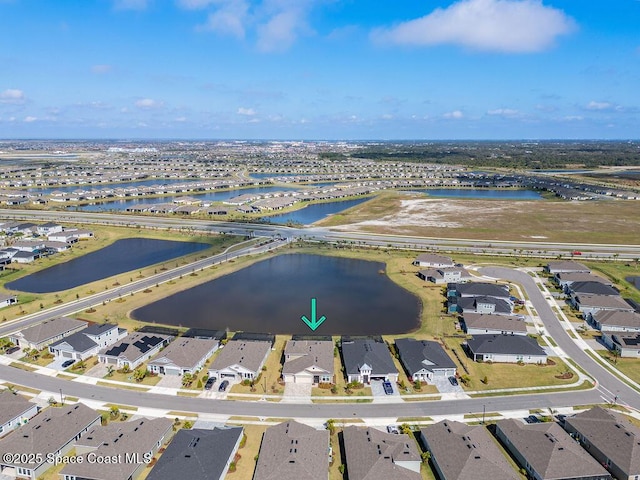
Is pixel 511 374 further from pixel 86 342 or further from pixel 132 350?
pixel 86 342

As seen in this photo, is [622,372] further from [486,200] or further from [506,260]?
[486,200]

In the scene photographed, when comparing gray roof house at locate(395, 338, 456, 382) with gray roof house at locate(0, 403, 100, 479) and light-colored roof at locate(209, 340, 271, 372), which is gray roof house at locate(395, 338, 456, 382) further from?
gray roof house at locate(0, 403, 100, 479)

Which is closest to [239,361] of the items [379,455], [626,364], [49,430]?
[49,430]

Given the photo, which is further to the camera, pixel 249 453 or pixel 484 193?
pixel 484 193

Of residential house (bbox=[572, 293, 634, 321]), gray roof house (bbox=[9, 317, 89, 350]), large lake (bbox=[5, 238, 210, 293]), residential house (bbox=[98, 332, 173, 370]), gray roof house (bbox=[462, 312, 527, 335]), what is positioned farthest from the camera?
large lake (bbox=[5, 238, 210, 293])

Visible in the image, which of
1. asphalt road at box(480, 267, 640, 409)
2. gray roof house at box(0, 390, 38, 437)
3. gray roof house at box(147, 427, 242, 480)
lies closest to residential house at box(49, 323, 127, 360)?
gray roof house at box(0, 390, 38, 437)

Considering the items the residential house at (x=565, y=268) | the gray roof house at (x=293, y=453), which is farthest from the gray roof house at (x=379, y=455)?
the residential house at (x=565, y=268)
